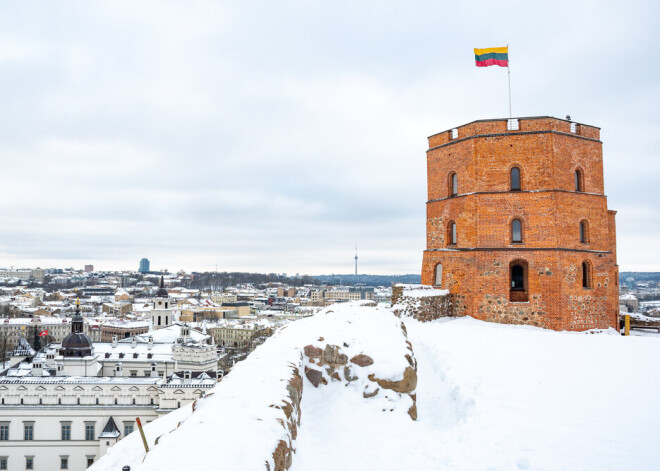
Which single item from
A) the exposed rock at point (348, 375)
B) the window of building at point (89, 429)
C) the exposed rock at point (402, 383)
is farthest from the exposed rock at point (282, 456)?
the window of building at point (89, 429)

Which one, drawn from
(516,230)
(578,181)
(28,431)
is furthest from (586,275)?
(28,431)

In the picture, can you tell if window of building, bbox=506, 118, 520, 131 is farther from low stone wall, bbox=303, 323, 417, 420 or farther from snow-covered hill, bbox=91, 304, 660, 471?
low stone wall, bbox=303, 323, 417, 420

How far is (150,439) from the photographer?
15.6m

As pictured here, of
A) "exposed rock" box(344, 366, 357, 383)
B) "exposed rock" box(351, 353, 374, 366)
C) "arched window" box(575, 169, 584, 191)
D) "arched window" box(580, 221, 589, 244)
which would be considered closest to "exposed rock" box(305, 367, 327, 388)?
"exposed rock" box(344, 366, 357, 383)

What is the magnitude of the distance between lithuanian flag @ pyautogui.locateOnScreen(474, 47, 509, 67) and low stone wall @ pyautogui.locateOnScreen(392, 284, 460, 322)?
8597 mm

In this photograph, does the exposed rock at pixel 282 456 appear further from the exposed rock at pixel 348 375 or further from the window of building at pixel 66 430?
the window of building at pixel 66 430

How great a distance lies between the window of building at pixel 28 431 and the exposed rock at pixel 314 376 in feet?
147

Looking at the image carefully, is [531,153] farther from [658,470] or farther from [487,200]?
[658,470]

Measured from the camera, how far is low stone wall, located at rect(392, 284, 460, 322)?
52.5ft

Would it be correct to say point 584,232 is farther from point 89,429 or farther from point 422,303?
point 89,429

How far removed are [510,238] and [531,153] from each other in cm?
311

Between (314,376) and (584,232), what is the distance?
13433 millimetres

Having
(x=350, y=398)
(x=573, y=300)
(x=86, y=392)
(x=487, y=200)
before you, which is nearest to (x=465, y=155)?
(x=487, y=200)

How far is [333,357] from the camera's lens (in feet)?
31.8
